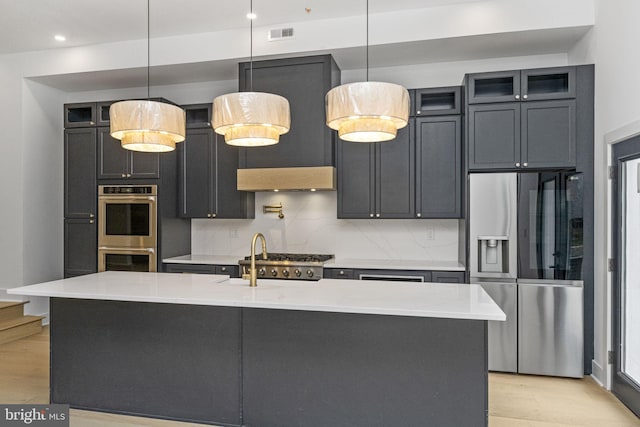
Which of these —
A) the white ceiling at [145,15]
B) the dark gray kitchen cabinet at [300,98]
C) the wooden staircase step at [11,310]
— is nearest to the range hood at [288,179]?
the dark gray kitchen cabinet at [300,98]

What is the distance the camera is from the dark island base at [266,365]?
238 cm

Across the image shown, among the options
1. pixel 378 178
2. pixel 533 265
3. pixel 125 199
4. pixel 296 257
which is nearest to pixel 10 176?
pixel 125 199

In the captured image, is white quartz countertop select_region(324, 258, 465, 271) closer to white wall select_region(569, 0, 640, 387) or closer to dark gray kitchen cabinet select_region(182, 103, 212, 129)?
white wall select_region(569, 0, 640, 387)

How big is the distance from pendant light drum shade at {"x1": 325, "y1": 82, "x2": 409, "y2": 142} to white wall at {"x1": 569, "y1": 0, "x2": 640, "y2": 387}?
1777 mm

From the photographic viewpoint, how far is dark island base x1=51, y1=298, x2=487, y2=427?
2.38 metres

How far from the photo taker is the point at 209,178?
15.8 feet

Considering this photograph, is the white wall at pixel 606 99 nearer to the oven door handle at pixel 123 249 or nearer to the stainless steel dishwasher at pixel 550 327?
the stainless steel dishwasher at pixel 550 327

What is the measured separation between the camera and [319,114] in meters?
4.31

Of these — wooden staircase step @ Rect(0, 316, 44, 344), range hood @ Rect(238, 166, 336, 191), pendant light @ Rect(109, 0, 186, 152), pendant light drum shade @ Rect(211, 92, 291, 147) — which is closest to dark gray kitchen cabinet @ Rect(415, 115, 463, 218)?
range hood @ Rect(238, 166, 336, 191)

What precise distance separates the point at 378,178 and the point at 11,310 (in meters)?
4.27

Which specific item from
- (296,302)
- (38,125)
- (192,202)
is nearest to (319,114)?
(192,202)

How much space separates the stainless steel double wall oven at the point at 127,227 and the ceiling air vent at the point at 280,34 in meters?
1.96

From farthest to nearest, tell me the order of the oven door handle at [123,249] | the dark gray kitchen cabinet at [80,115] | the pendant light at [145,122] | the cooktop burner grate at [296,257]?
the dark gray kitchen cabinet at [80,115]
the oven door handle at [123,249]
the cooktop burner grate at [296,257]
the pendant light at [145,122]

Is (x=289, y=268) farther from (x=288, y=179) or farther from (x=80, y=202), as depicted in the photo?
(x=80, y=202)
